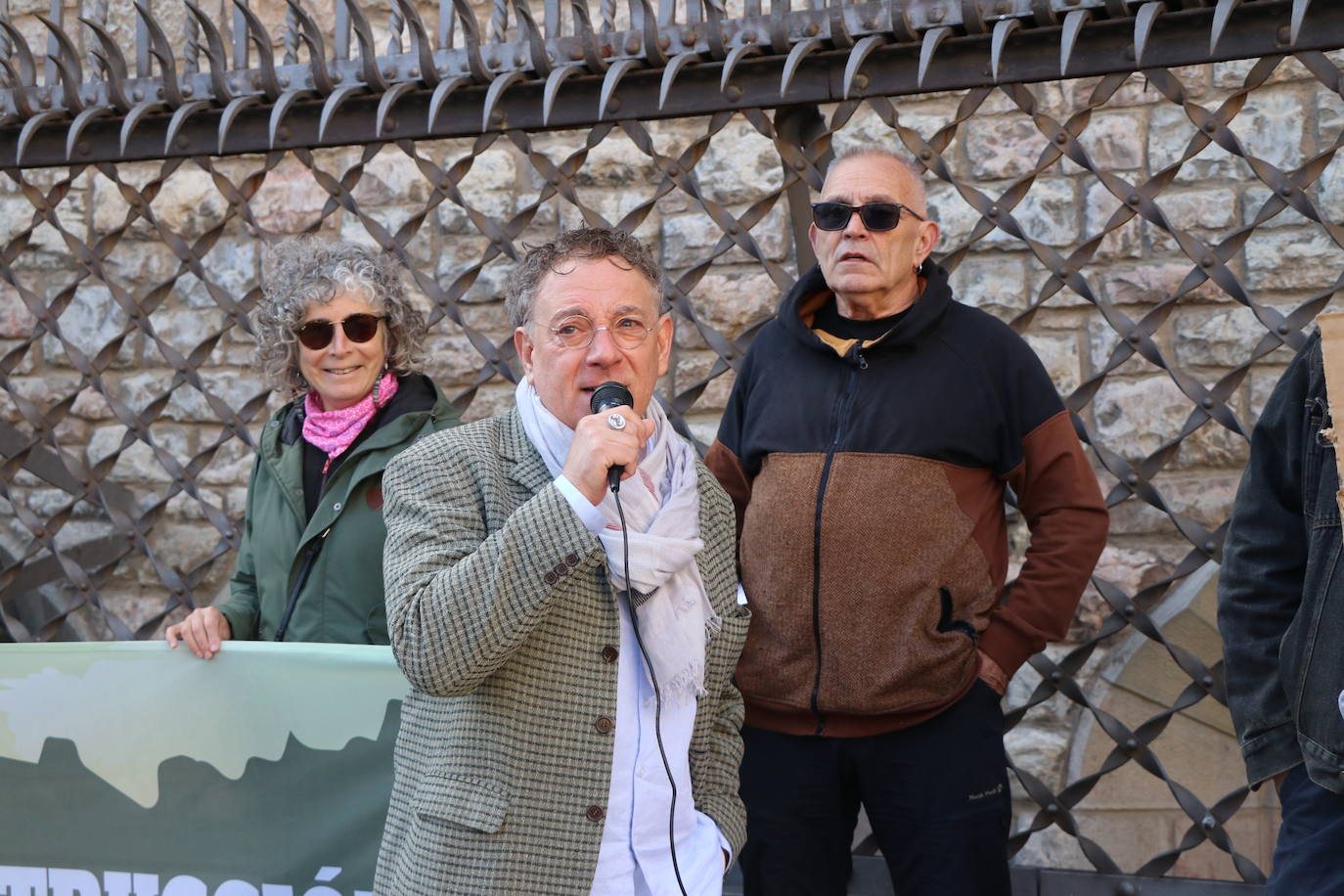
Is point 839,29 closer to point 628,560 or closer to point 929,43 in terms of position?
point 929,43

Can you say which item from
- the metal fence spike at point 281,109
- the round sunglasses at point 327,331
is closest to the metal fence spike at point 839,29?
the round sunglasses at point 327,331

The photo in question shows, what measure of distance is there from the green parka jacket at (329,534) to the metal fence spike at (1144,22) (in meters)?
1.50

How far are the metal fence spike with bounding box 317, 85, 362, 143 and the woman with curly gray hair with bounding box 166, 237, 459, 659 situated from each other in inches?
15.5

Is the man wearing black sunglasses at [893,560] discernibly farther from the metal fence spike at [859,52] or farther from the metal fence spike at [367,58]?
the metal fence spike at [367,58]

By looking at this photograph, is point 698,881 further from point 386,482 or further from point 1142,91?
point 1142,91

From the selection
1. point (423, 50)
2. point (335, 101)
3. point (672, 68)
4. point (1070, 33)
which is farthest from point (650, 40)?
point (1070, 33)

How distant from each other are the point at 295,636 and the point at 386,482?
2.77 ft

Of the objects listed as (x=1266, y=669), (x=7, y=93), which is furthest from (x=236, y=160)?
(x=1266, y=669)

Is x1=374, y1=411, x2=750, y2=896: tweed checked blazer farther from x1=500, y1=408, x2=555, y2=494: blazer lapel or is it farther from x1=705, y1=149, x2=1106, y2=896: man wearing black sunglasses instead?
x1=705, y1=149, x2=1106, y2=896: man wearing black sunglasses

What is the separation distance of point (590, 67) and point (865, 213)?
2.42ft

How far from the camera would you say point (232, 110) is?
3320 millimetres

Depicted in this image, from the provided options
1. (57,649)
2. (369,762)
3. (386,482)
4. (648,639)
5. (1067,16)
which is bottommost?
(369,762)

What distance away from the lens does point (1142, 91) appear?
15.3ft

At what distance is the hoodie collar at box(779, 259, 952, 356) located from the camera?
8.92 feet
